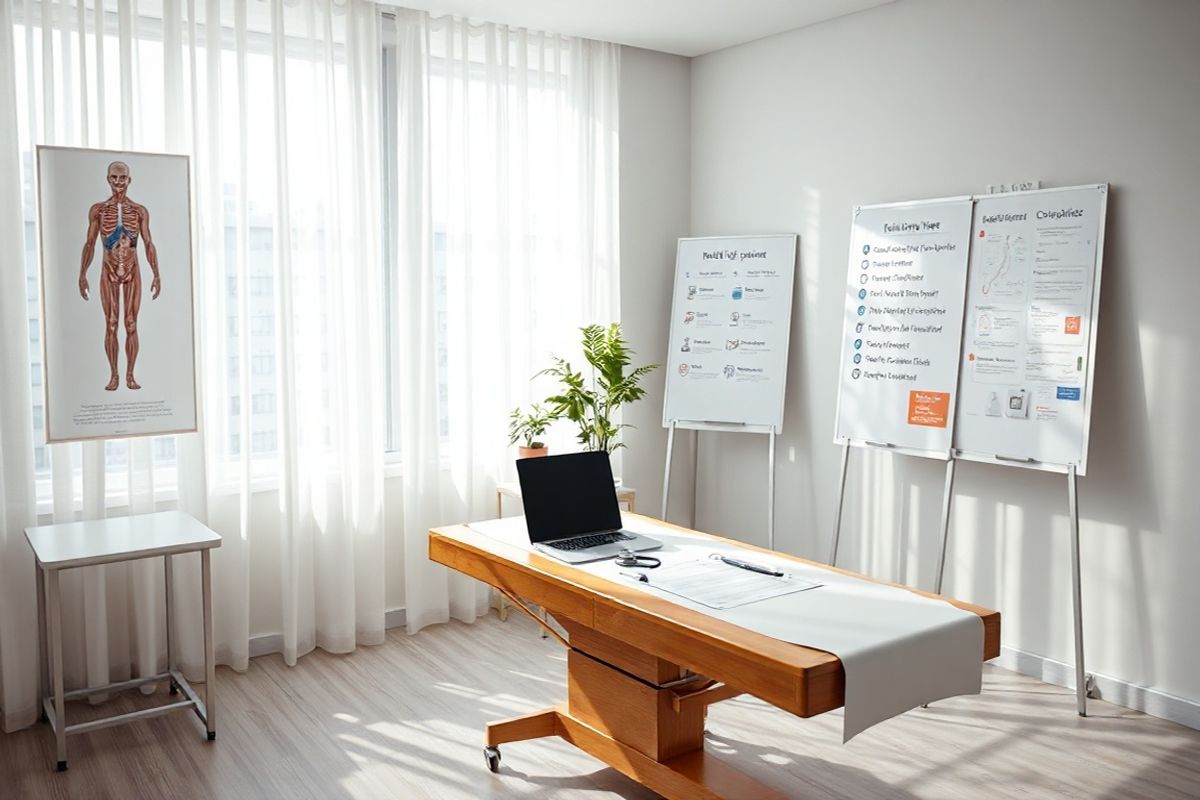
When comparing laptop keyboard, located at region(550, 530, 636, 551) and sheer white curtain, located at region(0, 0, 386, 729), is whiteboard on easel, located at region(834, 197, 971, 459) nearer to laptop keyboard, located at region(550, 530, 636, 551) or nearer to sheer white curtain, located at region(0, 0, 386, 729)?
laptop keyboard, located at region(550, 530, 636, 551)

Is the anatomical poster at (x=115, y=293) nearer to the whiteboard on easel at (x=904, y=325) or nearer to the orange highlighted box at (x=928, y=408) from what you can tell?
the whiteboard on easel at (x=904, y=325)

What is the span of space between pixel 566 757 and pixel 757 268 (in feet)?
8.70

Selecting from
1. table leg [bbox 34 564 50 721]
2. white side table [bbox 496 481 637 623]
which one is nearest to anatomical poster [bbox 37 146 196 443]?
table leg [bbox 34 564 50 721]

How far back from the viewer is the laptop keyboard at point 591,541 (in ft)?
10.6

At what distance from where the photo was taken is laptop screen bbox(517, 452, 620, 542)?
330 centimetres

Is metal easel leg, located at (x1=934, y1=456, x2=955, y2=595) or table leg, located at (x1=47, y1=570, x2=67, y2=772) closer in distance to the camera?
table leg, located at (x1=47, y1=570, x2=67, y2=772)

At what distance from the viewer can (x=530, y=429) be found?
4816 millimetres

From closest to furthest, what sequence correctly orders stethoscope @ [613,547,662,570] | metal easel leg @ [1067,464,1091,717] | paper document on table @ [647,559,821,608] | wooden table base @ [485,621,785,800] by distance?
paper document on table @ [647,559,821,608] → wooden table base @ [485,621,785,800] → stethoscope @ [613,547,662,570] → metal easel leg @ [1067,464,1091,717]

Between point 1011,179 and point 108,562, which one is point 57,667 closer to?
point 108,562

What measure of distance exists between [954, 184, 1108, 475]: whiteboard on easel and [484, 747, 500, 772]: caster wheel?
7.18ft

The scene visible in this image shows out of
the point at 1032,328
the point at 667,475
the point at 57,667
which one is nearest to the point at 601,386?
the point at 667,475

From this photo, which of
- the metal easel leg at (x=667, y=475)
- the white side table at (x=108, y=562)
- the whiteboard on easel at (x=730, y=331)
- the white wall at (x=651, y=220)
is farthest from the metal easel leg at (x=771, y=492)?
the white side table at (x=108, y=562)

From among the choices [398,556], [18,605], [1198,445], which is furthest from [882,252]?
[18,605]

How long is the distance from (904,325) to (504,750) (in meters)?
2.40
